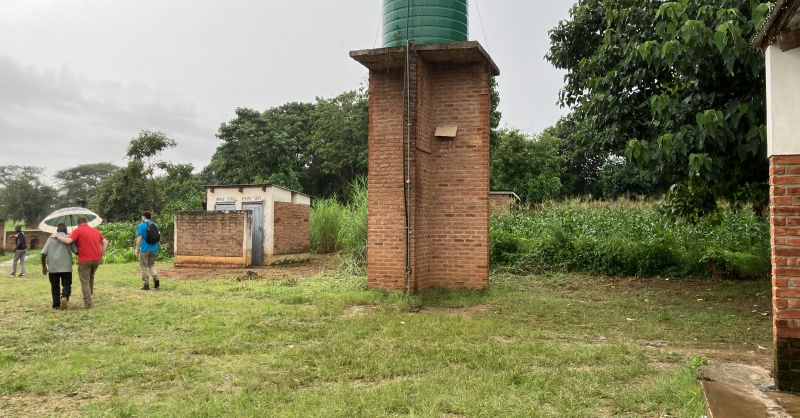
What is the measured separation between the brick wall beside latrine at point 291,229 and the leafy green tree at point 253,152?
553 inches

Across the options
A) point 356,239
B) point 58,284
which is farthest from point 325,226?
point 58,284

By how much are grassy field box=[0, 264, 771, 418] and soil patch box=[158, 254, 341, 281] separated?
2974mm

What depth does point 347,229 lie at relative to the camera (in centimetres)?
1351

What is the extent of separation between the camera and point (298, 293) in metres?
9.49

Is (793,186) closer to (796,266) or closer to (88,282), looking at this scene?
(796,266)

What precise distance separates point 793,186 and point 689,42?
274cm

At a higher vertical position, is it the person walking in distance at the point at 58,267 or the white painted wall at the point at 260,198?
the white painted wall at the point at 260,198

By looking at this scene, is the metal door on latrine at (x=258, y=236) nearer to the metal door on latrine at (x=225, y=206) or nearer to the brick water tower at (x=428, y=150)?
the metal door on latrine at (x=225, y=206)

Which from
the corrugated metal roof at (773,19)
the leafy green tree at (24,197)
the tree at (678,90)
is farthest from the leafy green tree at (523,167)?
the leafy green tree at (24,197)

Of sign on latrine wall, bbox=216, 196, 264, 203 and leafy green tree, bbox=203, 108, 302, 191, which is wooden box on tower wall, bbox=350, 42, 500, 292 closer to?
sign on latrine wall, bbox=216, 196, 264, 203

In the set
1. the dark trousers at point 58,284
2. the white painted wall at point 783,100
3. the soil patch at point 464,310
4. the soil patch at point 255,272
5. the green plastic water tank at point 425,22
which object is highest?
the green plastic water tank at point 425,22

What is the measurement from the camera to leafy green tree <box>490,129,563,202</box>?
95.0 ft

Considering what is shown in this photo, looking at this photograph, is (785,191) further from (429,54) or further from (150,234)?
(150,234)

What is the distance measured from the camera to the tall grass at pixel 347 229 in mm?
12680
